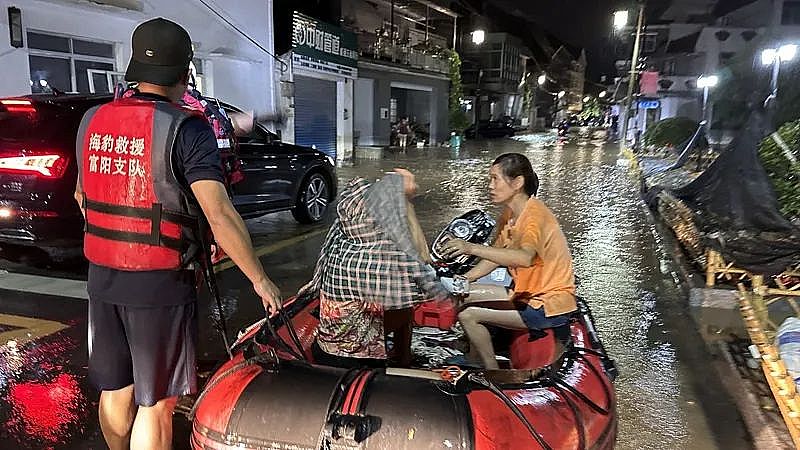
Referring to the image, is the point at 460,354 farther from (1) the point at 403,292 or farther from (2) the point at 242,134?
(2) the point at 242,134

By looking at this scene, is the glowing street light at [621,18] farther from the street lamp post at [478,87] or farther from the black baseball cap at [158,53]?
the black baseball cap at [158,53]

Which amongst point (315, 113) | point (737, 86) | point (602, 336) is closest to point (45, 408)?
point (602, 336)

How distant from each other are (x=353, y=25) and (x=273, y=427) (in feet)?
73.8

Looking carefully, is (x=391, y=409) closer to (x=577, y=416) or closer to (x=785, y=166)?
(x=577, y=416)

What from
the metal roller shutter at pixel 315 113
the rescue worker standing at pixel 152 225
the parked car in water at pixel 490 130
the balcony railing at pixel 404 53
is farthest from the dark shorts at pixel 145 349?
the parked car in water at pixel 490 130

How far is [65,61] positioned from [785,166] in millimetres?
10383

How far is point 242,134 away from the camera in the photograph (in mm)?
8180

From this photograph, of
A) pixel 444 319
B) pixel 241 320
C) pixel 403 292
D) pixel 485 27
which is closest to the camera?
pixel 403 292

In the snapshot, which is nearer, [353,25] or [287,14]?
[287,14]

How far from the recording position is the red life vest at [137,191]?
2316 millimetres

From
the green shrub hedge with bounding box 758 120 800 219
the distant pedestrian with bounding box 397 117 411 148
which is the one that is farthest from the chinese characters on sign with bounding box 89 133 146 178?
the distant pedestrian with bounding box 397 117 411 148

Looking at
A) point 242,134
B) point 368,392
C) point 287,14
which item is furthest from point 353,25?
point 368,392

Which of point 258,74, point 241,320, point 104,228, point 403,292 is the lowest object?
point 241,320

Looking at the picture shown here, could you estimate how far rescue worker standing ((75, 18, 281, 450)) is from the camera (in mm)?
2322
